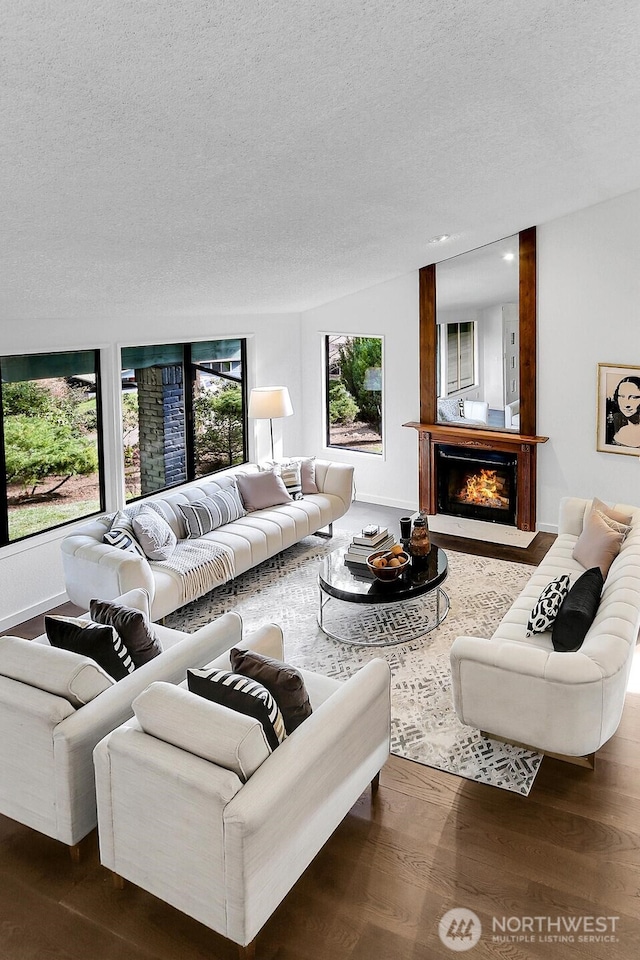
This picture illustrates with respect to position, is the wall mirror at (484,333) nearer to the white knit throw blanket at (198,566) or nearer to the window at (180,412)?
the window at (180,412)

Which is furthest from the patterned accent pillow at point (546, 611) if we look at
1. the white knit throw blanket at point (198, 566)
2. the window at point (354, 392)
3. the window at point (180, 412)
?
the window at point (354, 392)

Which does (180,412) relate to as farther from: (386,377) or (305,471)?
(386,377)

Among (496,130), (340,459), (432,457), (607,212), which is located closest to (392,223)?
(496,130)

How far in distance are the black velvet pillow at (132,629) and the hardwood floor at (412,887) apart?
83 cm

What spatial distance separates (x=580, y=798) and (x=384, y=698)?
103 centimetres

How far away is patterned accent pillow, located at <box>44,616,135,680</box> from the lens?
11.9 ft

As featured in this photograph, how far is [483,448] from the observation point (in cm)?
754

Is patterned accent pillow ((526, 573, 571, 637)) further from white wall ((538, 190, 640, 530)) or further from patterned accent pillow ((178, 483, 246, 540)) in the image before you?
white wall ((538, 190, 640, 530))

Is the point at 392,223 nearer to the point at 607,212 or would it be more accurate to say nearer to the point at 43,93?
the point at 607,212

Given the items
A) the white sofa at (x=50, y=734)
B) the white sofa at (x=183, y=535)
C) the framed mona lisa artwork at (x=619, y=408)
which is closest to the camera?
the white sofa at (x=50, y=734)

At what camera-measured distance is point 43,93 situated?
Result: 2.60 m

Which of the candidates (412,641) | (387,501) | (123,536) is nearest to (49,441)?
(123,536)

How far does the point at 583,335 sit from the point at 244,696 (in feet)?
17.0

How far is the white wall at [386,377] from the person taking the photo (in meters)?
7.99
